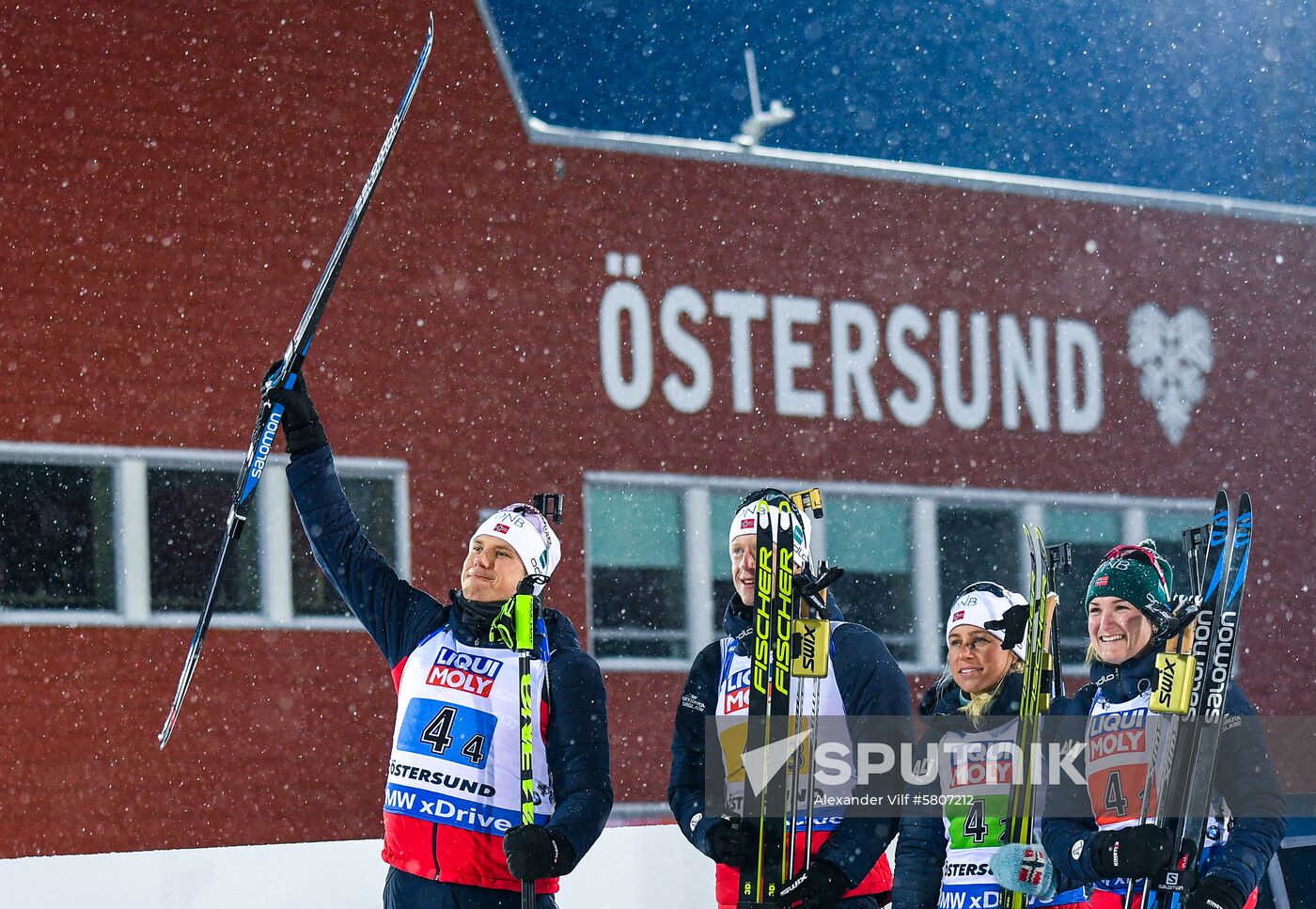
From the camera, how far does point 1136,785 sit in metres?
5.60

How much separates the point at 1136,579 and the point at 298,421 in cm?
268

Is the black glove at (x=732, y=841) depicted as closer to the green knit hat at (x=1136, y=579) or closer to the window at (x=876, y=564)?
the green knit hat at (x=1136, y=579)

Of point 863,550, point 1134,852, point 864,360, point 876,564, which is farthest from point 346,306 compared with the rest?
point 1134,852

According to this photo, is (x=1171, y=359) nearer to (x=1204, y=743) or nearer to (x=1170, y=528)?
(x=1170, y=528)

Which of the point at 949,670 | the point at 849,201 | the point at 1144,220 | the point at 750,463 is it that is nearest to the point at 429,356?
the point at 750,463

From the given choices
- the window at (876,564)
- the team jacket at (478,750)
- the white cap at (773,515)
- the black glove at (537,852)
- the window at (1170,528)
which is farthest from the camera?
the window at (1170,528)

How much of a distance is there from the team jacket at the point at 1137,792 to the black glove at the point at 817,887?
2.03 ft

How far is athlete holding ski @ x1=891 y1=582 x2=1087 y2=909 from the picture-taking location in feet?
17.8

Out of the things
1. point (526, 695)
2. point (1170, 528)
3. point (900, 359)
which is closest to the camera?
point (526, 695)

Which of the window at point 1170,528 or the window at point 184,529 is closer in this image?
the window at point 184,529

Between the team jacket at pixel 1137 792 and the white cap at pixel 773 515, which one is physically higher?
the white cap at pixel 773 515

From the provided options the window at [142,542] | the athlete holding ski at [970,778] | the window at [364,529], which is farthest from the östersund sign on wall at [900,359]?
the athlete holding ski at [970,778]

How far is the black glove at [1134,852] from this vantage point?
193 inches

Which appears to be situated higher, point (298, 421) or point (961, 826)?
point (298, 421)
